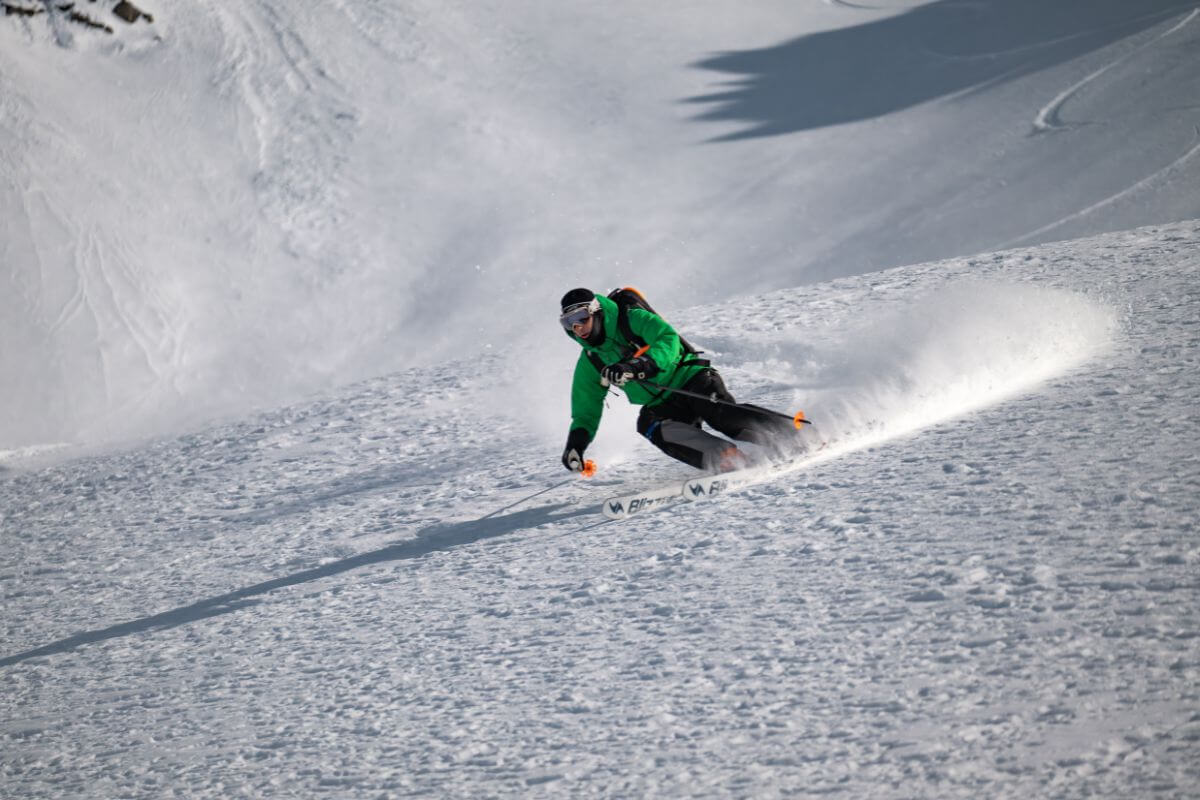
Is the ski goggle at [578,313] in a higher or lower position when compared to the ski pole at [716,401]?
higher

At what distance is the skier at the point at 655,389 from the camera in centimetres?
629

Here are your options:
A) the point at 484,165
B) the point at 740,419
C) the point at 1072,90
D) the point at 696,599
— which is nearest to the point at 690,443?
the point at 740,419

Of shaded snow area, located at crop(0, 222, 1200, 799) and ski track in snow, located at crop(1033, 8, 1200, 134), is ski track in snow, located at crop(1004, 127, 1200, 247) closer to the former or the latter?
ski track in snow, located at crop(1033, 8, 1200, 134)

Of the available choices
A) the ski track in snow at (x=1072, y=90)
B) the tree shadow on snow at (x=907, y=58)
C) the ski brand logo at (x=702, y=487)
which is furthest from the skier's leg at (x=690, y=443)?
the tree shadow on snow at (x=907, y=58)

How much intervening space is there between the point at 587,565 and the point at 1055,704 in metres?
2.54

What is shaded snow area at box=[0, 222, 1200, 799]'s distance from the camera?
12.3ft

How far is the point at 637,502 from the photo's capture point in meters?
6.29

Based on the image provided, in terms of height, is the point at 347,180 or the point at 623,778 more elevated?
the point at 347,180

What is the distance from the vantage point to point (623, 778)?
382cm

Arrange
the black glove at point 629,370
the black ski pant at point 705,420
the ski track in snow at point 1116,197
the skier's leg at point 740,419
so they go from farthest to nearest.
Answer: the ski track in snow at point 1116,197, the skier's leg at point 740,419, the black ski pant at point 705,420, the black glove at point 629,370

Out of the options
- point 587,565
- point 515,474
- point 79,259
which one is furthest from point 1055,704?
point 79,259

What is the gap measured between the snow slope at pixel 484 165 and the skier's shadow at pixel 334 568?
5078 mm

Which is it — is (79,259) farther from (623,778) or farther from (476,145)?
(623,778)

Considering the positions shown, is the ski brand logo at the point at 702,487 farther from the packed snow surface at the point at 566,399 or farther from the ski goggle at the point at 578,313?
the ski goggle at the point at 578,313
